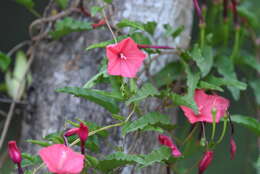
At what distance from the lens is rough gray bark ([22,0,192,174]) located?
159cm

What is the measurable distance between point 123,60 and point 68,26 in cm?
38

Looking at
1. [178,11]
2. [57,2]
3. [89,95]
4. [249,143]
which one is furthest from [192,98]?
[249,143]

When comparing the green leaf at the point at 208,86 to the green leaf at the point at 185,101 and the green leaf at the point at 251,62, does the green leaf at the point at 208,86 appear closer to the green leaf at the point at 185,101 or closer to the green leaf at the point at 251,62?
the green leaf at the point at 185,101

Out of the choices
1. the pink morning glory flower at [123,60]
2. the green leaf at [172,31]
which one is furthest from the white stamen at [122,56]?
the green leaf at [172,31]

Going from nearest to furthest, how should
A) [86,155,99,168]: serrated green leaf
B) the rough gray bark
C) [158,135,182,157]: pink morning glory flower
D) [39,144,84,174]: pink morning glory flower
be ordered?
1. [39,144,84,174]: pink morning glory flower
2. [86,155,99,168]: serrated green leaf
3. [158,135,182,157]: pink morning glory flower
4. the rough gray bark

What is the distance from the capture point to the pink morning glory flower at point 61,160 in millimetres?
1100

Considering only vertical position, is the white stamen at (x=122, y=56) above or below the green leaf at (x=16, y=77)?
above

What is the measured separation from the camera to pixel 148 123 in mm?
1329

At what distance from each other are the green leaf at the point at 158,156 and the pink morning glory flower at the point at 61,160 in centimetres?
19

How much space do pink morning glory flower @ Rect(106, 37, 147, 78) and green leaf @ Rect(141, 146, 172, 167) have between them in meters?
0.20

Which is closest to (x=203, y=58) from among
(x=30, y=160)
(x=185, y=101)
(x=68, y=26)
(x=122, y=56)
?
(x=185, y=101)

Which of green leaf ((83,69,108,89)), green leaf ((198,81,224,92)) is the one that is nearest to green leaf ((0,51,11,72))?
green leaf ((83,69,108,89))

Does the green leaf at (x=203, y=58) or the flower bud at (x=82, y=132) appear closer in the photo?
the flower bud at (x=82, y=132)

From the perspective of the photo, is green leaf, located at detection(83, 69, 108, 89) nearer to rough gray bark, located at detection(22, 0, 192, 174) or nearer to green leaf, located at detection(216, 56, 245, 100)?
rough gray bark, located at detection(22, 0, 192, 174)
